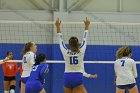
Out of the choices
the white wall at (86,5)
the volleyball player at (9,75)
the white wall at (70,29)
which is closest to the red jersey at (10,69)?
the volleyball player at (9,75)

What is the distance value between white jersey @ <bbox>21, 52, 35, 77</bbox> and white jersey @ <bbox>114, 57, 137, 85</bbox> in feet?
6.26

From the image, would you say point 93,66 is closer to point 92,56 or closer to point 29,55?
point 92,56

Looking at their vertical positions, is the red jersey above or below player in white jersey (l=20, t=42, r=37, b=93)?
below

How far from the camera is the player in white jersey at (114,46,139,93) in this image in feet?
22.8

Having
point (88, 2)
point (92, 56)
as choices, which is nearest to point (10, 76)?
point (92, 56)

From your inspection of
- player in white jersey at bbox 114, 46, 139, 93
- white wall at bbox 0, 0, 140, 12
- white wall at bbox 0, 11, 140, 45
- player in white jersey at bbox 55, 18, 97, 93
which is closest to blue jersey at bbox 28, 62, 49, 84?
player in white jersey at bbox 55, 18, 97, 93

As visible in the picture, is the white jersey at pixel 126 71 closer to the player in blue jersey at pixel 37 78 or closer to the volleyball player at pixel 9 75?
the player in blue jersey at pixel 37 78

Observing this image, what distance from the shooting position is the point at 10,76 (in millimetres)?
12359

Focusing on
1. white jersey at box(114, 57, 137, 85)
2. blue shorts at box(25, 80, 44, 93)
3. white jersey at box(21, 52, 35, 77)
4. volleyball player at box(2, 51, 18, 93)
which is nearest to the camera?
blue shorts at box(25, 80, 44, 93)

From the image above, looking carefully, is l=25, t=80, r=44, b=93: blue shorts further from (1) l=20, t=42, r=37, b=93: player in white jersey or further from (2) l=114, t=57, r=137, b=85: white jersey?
(2) l=114, t=57, r=137, b=85: white jersey

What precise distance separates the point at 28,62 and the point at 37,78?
3.21 ft

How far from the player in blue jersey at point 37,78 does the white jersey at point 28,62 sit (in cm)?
65

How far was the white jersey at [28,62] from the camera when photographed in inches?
297

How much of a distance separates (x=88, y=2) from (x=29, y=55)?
298 inches
